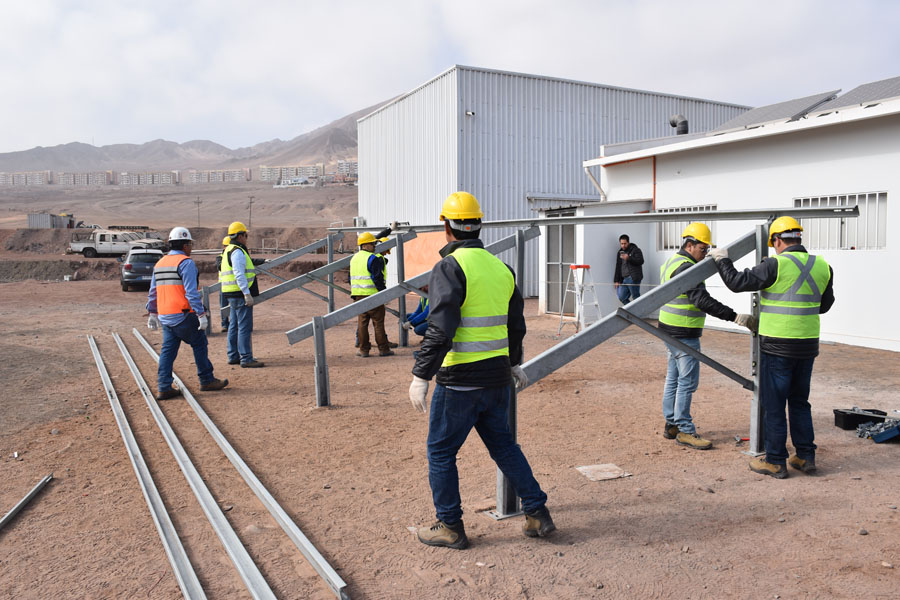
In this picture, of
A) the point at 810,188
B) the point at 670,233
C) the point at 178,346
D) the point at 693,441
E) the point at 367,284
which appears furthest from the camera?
the point at 670,233

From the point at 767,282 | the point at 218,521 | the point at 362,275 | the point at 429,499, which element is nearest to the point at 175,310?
the point at 362,275

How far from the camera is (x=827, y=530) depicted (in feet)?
12.8

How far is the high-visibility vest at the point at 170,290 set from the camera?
298 inches

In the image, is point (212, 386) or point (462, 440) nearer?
point (462, 440)

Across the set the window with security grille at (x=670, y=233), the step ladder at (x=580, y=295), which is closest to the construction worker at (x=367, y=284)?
the step ladder at (x=580, y=295)

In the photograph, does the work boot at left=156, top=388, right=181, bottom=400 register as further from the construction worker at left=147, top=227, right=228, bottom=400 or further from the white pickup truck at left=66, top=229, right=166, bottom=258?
the white pickup truck at left=66, top=229, right=166, bottom=258

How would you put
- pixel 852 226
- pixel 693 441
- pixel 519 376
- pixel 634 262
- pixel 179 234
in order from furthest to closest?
pixel 634 262 → pixel 852 226 → pixel 179 234 → pixel 693 441 → pixel 519 376

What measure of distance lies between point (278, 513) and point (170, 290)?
4.23 meters

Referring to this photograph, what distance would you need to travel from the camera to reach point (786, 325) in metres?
4.69

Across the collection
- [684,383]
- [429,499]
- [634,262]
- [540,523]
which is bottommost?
[429,499]

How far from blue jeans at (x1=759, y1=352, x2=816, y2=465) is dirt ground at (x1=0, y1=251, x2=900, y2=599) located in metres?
0.22

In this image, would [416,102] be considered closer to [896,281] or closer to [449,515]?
[896,281]

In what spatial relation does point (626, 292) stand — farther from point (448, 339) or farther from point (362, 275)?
point (448, 339)

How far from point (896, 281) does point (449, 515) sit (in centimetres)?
928
